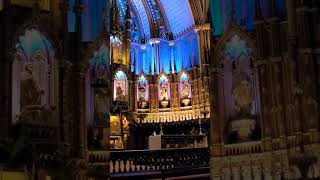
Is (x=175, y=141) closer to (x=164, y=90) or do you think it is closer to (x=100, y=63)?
(x=100, y=63)

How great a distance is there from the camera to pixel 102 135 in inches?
647

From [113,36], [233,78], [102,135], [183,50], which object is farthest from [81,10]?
[183,50]

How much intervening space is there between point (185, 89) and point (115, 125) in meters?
5.44

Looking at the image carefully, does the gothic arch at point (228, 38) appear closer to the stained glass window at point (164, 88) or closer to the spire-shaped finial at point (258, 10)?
the spire-shaped finial at point (258, 10)

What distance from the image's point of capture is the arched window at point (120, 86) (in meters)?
31.6

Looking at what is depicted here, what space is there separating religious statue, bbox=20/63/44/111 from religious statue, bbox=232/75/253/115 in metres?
5.97

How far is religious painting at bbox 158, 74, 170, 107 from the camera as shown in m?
33.1

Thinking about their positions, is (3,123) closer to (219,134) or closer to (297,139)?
(219,134)

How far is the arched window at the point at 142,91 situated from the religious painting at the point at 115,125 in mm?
3004

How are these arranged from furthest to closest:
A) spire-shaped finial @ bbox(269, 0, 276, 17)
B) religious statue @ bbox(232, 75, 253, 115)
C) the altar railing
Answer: the altar railing, religious statue @ bbox(232, 75, 253, 115), spire-shaped finial @ bbox(269, 0, 276, 17)

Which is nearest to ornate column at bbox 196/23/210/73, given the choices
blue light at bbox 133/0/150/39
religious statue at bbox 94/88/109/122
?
blue light at bbox 133/0/150/39

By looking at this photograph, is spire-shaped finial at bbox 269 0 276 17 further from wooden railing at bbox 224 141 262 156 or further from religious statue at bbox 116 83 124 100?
religious statue at bbox 116 83 124 100

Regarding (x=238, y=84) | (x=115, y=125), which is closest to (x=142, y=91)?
(x=115, y=125)

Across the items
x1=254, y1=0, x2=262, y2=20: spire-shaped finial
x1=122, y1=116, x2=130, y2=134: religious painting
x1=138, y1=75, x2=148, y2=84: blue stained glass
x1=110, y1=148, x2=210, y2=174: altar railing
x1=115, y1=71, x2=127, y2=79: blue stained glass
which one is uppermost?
x1=254, y1=0, x2=262, y2=20: spire-shaped finial
